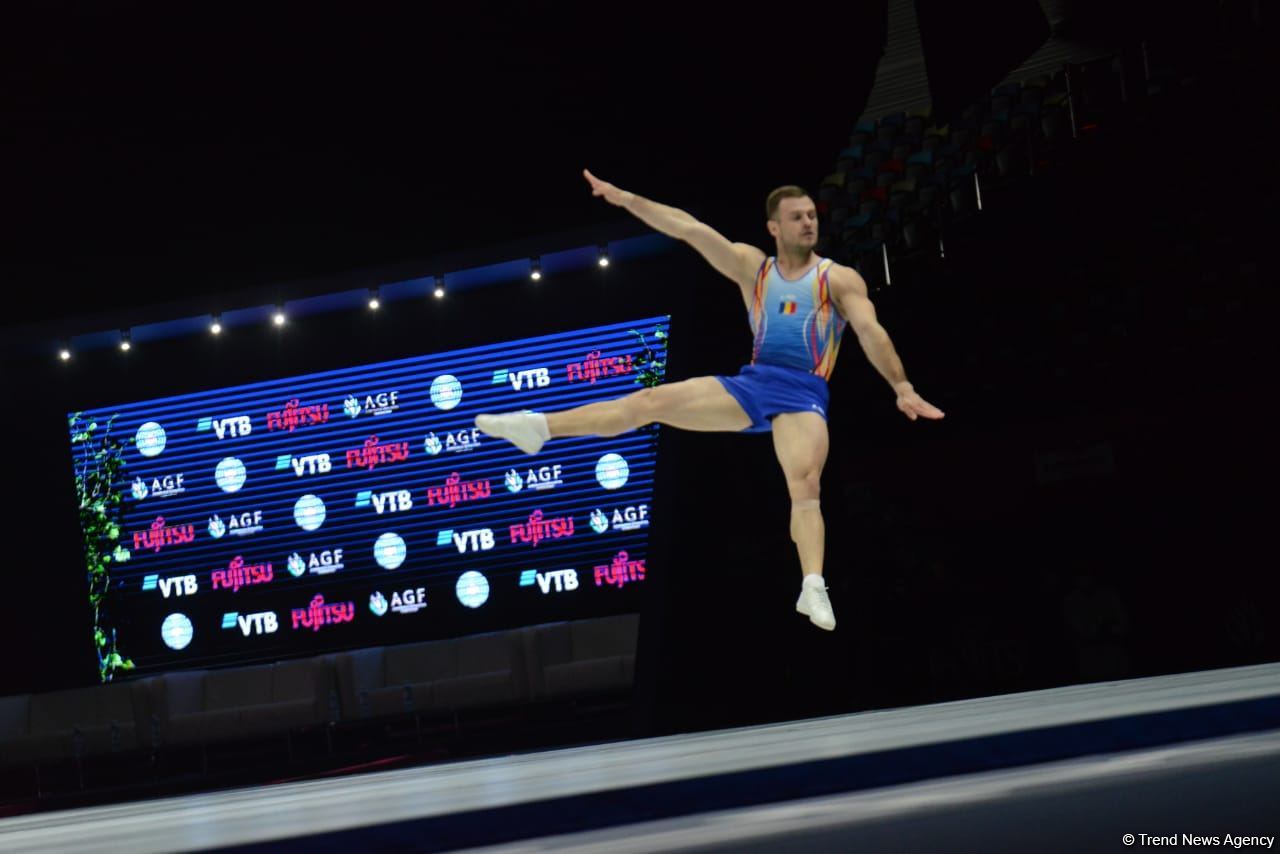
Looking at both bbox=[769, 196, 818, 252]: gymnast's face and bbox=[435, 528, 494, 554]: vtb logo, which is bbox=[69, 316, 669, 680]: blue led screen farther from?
bbox=[769, 196, 818, 252]: gymnast's face

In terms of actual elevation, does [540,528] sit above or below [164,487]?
below

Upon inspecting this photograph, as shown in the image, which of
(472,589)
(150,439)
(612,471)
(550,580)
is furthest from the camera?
(150,439)

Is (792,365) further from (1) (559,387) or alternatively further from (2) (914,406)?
(1) (559,387)

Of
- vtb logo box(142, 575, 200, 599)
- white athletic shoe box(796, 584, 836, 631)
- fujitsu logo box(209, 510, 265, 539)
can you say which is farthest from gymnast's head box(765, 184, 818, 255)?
vtb logo box(142, 575, 200, 599)

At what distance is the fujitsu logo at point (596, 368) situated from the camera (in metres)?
A: 9.00

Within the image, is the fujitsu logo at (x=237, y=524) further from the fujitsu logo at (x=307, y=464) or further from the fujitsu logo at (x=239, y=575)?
the fujitsu logo at (x=307, y=464)

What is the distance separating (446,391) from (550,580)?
5.46ft

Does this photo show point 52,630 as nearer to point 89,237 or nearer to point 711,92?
point 89,237

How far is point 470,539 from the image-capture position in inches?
361

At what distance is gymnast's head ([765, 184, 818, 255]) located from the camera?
3.42 m

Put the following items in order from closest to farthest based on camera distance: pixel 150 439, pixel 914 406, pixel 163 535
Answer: pixel 914 406, pixel 163 535, pixel 150 439

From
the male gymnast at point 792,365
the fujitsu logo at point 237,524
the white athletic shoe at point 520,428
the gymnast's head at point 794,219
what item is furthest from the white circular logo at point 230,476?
the gymnast's head at point 794,219

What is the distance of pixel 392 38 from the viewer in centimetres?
546

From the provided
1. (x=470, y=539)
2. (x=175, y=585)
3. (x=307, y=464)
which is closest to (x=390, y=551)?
(x=470, y=539)
